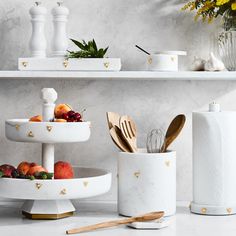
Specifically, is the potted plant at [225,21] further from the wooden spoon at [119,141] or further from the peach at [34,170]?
the peach at [34,170]

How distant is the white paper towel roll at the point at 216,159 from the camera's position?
1.66 m

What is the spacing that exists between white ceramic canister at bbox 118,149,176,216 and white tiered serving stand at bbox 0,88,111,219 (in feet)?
0.20

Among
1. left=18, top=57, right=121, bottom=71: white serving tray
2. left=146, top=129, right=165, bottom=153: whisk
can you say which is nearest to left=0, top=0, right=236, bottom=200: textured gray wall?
left=146, top=129, right=165, bottom=153: whisk

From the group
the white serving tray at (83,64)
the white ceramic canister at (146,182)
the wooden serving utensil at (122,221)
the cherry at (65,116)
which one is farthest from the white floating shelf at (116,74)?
the wooden serving utensil at (122,221)

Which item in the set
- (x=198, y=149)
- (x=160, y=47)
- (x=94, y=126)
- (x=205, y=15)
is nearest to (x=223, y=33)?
(x=205, y=15)

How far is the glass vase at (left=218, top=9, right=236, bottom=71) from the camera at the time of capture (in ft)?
5.64

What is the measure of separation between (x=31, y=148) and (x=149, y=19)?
21.4 inches

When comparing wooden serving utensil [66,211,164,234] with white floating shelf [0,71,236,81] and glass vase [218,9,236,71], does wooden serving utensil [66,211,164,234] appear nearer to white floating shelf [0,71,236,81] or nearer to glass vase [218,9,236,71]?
white floating shelf [0,71,236,81]

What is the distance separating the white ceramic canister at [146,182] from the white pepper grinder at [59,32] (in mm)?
361

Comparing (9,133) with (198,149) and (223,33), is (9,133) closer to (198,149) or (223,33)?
(198,149)

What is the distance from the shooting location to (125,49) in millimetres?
1850

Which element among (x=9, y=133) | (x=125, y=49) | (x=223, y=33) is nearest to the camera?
(x=9, y=133)

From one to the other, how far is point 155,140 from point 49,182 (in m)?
0.38

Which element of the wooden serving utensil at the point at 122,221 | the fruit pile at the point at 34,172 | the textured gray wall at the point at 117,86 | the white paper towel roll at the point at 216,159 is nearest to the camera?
the wooden serving utensil at the point at 122,221
